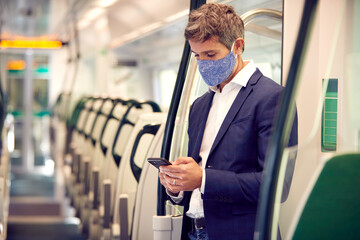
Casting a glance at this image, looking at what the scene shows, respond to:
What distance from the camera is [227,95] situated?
6.32 ft

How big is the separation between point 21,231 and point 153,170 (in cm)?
364

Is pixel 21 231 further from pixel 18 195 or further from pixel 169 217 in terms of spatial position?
pixel 169 217

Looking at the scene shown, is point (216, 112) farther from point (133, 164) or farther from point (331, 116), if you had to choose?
point (133, 164)

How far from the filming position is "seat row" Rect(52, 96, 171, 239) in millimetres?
2930

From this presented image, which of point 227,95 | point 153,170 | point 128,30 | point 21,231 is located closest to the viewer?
point 227,95

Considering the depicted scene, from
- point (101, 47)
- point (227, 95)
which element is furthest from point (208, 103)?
point (101, 47)

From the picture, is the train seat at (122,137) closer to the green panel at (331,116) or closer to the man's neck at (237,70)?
the man's neck at (237,70)

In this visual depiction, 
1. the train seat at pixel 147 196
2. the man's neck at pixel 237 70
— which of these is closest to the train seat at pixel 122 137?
the train seat at pixel 147 196

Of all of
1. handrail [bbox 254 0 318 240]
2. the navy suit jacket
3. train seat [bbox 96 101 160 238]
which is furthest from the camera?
train seat [bbox 96 101 160 238]

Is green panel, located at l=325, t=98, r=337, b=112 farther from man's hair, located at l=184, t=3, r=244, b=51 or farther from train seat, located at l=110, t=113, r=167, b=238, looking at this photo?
train seat, located at l=110, t=113, r=167, b=238

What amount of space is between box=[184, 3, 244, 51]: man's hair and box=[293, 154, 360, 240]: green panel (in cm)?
72

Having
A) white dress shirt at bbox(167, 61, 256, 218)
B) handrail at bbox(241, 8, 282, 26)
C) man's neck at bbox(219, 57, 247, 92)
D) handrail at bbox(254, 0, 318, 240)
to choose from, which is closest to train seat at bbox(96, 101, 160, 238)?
handrail at bbox(241, 8, 282, 26)

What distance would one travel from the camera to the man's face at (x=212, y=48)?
1841mm

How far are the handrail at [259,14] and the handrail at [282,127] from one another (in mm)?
1009
